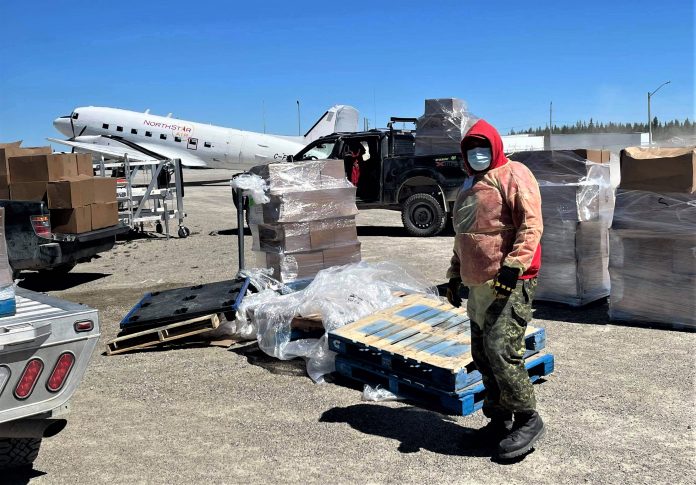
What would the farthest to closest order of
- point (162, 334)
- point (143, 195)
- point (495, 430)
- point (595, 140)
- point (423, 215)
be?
point (595, 140)
point (143, 195)
point (423, 215)
point (162, 334)
point (495, 430)

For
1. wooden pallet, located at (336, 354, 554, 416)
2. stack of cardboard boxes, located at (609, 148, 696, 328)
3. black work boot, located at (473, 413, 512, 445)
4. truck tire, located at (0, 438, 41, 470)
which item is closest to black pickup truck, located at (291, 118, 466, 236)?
stack of cardboard boxes, located at (609, 148, 696, 328)

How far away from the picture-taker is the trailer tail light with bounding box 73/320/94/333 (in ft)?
10.5

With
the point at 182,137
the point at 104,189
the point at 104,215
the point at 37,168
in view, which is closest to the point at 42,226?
the point at 37,168

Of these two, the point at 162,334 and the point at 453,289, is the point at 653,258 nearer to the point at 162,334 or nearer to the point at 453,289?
the point at 453,289

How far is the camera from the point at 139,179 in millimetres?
30422

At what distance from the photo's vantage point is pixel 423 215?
12.9m

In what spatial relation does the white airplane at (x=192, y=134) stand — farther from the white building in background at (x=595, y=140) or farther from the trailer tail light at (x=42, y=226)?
the white building in background at (x=595, y=140)

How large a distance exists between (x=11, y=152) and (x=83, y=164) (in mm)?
960

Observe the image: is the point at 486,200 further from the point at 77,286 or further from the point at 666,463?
the point at 77,286

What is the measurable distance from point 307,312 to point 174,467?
207 centimetres

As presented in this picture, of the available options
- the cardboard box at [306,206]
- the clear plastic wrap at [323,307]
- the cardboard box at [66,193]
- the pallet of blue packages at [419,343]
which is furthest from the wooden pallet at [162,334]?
the cardboard box at [66,193]

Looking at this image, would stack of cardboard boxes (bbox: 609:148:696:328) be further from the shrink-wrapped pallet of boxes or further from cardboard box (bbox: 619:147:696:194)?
the shrink-wrapped pallet of boxes

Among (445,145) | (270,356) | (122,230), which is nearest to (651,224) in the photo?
(270,356)

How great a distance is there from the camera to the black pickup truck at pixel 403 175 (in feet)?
41.1
